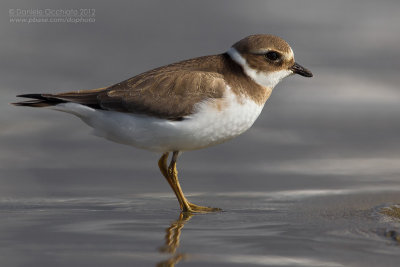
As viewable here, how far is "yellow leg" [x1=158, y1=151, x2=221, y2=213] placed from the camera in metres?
9.65

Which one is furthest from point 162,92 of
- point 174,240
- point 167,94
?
point 174,240

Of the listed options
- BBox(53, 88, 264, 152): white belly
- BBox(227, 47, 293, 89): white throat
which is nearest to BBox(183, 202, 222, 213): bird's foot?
BBox(53, 88, 264, 152): white belly

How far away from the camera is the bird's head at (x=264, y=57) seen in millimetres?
9359

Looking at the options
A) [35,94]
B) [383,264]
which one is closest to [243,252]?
[383,264]

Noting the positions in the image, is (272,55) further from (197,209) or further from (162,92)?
(197,209)

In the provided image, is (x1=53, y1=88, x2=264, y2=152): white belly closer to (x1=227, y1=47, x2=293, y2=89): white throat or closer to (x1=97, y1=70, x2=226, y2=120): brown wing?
(x1=97, y1=70, x2=226, y2=120): brown wing

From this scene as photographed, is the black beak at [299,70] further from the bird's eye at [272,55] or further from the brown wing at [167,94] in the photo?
the brown wing at [167,94]

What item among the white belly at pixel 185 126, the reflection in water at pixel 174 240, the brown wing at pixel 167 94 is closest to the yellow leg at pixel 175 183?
the reflection in water at pixel 174 240

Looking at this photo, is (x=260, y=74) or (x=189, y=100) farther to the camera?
(x=260, y=74)

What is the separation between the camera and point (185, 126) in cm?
874

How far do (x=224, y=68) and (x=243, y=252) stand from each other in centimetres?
347

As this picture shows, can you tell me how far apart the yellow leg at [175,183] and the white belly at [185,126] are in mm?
725

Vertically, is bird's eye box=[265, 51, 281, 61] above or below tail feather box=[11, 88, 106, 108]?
above

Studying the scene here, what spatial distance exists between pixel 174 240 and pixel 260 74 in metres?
3.21
